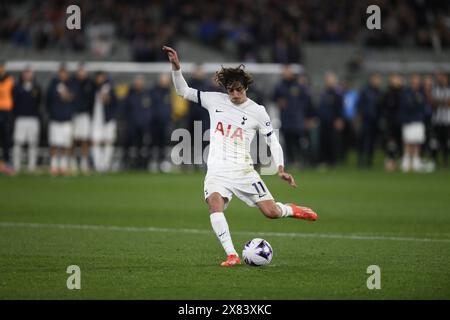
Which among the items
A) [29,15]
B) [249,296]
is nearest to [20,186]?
[249,296]

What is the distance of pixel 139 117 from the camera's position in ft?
89.3

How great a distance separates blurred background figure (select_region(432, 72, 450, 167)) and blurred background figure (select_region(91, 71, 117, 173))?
9.46 meters

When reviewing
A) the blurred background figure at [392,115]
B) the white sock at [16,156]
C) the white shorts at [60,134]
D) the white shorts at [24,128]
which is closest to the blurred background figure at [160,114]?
the white shorts at [60,134]

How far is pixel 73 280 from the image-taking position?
939 cm

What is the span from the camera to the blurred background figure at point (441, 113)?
95.2 ft

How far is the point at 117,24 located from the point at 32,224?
75.9ft

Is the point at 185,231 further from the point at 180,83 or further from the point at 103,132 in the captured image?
the point at 103,132

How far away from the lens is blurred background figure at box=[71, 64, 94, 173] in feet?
85.4

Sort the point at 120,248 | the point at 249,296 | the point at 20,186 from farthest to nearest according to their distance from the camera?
the point at 20,186 < the point at 120,248 < the point at 249,296

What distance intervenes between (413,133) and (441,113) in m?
2.09

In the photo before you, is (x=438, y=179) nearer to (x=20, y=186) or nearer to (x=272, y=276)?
(x=20, y=186)

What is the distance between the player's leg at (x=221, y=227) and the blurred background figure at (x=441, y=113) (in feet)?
63.6

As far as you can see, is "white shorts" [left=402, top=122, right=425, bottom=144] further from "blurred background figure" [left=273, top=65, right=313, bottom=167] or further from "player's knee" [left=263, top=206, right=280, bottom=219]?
"player's knee" [left=263, top=206, right=280, bottom=219]
